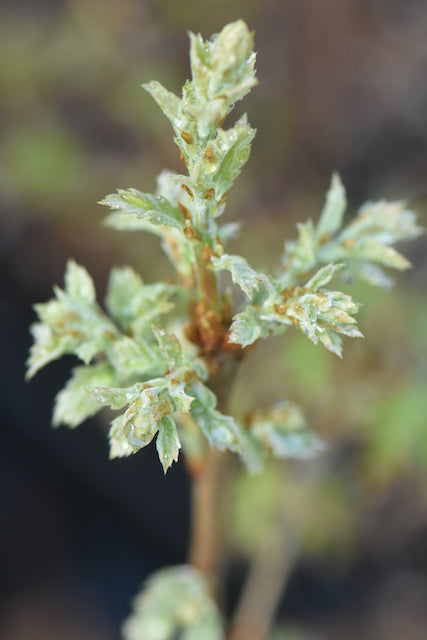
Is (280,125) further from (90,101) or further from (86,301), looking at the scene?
(86,301)

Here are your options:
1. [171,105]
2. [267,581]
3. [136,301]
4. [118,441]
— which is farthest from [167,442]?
[267,581]

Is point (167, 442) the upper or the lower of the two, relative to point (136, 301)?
lower

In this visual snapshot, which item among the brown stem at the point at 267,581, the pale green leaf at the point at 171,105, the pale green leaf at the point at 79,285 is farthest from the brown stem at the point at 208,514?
the brown stem at the point at 267,581

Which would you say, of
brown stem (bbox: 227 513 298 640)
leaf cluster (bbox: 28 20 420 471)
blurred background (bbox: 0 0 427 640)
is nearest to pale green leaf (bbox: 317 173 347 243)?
leaf cluster (bbox: 28 20 420 471)

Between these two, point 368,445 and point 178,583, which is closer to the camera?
point 178,583

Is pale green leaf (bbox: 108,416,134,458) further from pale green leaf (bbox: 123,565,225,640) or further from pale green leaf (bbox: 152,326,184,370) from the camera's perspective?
pale green leaf (bbox: 123,565,225,640)

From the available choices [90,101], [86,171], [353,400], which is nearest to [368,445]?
[353,400]

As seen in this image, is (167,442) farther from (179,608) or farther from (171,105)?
(179,608)
